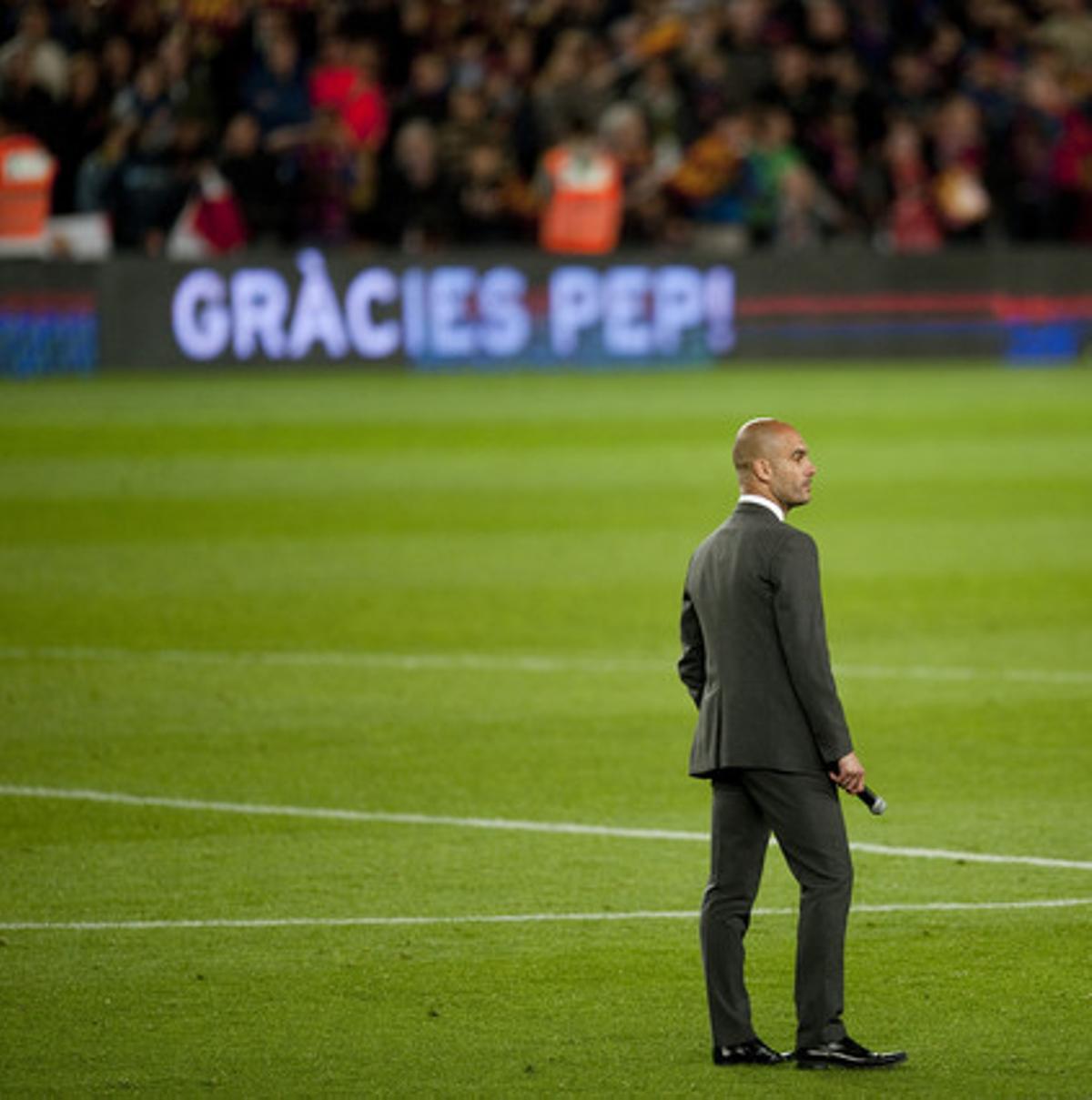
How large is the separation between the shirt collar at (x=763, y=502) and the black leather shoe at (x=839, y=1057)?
4.10 feet

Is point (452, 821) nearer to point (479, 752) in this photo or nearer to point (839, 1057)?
point (479, 752)

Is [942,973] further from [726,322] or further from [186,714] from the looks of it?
[726,322]

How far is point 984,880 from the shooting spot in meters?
8.98

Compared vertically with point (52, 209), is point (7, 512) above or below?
below

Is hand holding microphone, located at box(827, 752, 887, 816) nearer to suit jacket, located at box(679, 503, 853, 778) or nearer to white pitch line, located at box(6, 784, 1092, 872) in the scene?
suit jacket, located at box(679, 503, 853, 778)

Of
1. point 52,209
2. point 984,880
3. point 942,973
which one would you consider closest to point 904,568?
point 984,880

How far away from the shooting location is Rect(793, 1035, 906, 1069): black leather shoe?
674 centimetres

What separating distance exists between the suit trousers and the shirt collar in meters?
0.61

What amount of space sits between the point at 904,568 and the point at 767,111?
57.3ft

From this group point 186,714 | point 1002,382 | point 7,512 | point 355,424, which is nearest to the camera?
point 186,714

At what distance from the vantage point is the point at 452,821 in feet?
33.1

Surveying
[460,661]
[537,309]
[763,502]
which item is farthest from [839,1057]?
[537,309]

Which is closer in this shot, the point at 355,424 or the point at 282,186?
the point at 355,424

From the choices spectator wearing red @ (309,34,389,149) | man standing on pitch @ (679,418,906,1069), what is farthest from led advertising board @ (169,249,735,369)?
man standing on pitch @ (679,418,906,1069)
